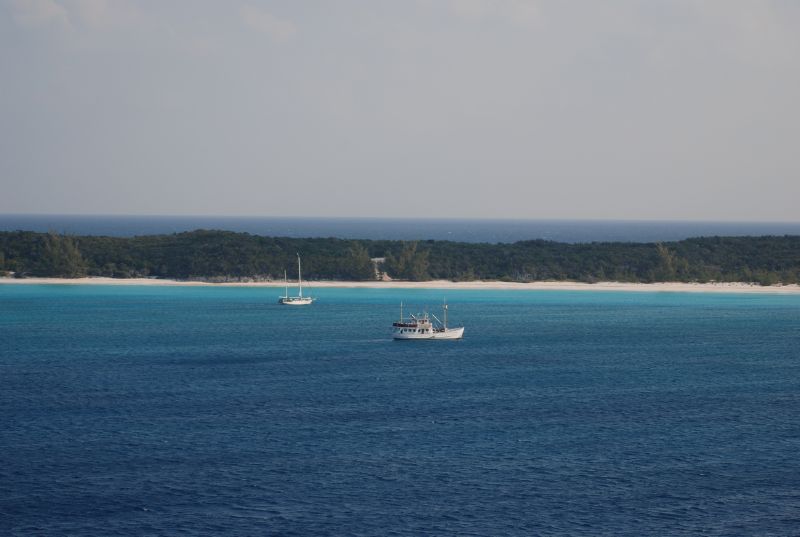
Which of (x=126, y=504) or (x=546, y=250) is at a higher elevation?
(x=546, y=250)

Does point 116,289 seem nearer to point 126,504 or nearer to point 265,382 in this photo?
point 265,382

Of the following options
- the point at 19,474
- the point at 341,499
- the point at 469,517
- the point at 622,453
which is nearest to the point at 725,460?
the point at 622,453

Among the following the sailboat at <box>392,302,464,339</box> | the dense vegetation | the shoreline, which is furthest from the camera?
the dense vegetation

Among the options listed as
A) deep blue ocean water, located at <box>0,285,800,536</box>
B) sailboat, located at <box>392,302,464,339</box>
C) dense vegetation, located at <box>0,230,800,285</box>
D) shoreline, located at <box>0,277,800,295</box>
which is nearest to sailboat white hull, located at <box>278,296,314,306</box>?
deep blue ocean water, located at <box>0,285,800,536</box>

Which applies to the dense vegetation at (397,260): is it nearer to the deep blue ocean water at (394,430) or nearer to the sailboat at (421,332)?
the deep blue ocean water at (394,430)

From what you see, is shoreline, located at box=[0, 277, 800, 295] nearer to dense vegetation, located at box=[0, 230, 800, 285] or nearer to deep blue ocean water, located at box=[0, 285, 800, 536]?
dense vegetation, located at box=[0, 230, 800, 285]

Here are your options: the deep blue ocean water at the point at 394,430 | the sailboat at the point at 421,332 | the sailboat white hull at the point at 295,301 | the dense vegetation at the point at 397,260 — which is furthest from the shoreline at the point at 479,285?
the sailboat at the point at 421,332
